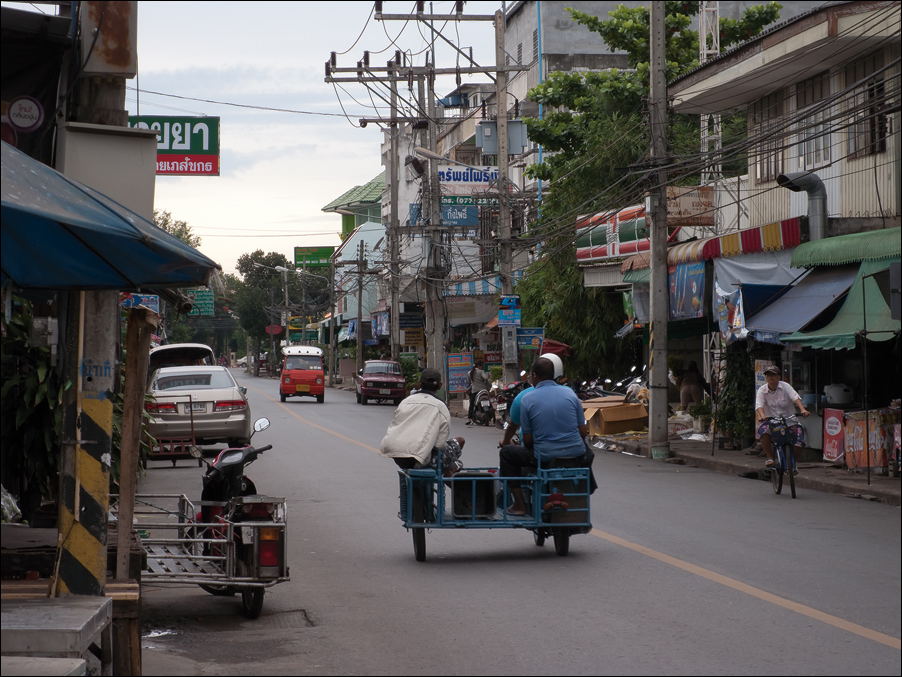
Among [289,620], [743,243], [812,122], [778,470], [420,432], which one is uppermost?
[812,122]

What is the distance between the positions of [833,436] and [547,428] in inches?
360

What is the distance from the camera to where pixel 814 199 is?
1773cm

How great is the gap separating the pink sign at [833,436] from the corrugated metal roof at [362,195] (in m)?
63.1

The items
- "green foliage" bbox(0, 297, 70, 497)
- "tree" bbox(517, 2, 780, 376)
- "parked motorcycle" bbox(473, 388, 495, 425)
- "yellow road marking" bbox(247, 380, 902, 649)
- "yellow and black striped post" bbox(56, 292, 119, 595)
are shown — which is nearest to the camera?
"yellow and black striped post" bbox(56, 292, 119, 595)

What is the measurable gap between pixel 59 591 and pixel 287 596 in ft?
9.74

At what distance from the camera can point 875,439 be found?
51.8 ft

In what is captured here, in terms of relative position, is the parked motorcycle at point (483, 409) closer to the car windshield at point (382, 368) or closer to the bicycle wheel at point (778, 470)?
the car windshield at point (382, 368)

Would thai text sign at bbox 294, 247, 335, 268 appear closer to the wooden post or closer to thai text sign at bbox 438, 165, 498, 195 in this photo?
thai text sign at bbox 438, 165, 498, 195

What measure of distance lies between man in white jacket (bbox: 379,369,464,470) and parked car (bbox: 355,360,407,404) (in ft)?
107

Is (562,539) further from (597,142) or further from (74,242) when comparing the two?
(597,142)

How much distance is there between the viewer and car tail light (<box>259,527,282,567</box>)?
24.2 ft

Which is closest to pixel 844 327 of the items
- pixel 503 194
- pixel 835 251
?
pixel 835 251

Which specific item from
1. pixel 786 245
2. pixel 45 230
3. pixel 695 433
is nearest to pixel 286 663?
pixel 45 230

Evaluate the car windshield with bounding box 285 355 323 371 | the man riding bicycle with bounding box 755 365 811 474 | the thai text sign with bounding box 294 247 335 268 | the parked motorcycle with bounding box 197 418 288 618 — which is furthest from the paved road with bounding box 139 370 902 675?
the thai text sign with bounding box 294 247 335 268
